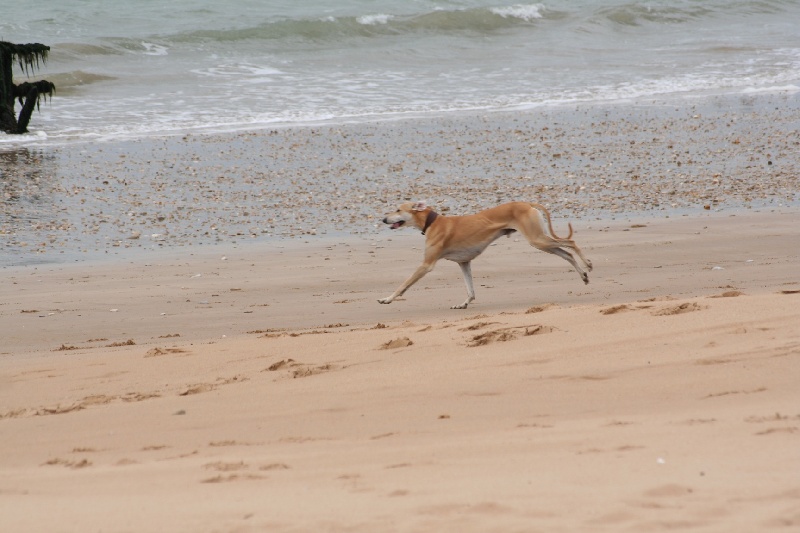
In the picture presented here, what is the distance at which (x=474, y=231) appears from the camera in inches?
375

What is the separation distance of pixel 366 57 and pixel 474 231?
22.4 meters

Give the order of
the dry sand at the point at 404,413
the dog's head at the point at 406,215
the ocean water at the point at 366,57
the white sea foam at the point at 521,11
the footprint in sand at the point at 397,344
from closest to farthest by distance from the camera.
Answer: the dry sand at the point at 404,413
the footprint in sand at the point at 397,344
the dog's head at the point at 406,215
the ocean water at the point at 366,57
the white sea foam at the point at 521,11

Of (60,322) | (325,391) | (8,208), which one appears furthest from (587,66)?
(325,391)

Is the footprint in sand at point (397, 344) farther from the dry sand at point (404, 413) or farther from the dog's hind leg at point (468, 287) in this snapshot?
the dog's hind leg at point (468, 287)

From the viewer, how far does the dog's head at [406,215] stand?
970 cm

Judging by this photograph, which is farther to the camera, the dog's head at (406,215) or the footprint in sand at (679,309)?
the dog's head at (406,215)

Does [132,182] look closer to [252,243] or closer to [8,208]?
[8,208]

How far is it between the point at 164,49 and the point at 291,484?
29713mm

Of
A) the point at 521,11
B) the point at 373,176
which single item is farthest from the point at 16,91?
the point at 521,11

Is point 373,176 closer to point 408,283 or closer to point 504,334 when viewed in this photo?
point 408,283

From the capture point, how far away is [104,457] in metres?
4.74

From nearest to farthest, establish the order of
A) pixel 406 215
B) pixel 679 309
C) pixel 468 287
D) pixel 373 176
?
pixel 679 309, pixel 468 287, pixel 406 215, pixel 373 176

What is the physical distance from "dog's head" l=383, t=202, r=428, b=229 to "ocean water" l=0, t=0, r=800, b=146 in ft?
35.2

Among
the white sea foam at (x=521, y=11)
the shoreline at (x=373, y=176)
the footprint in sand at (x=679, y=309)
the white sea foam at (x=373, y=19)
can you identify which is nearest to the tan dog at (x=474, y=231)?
the shoreline at (x=373, y=176)
